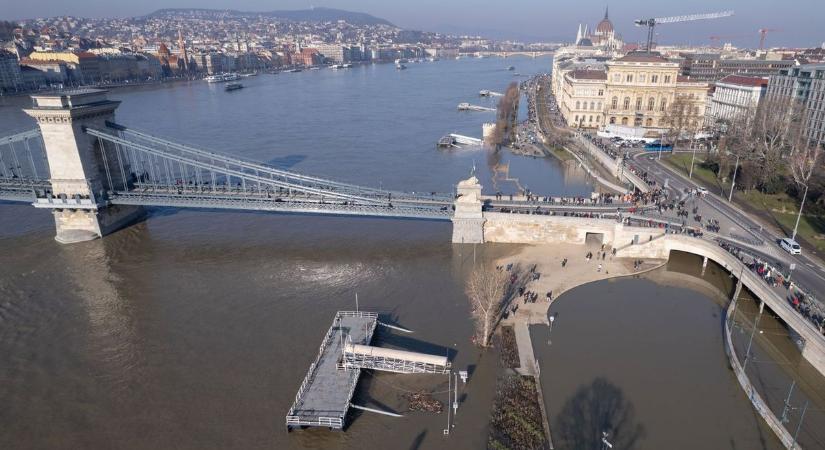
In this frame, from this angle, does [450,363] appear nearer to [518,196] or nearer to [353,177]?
[518,196]

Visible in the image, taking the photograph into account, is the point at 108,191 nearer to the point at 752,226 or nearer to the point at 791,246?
the point at 791,246

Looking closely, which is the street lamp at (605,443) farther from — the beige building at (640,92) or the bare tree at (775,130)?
the beige building at (640,92)

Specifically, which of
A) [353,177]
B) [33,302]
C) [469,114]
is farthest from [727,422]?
[469,114]

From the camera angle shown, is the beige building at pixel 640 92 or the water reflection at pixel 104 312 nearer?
the water reflection at pixel 104 312

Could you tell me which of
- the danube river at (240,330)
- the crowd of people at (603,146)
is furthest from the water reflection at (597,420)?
the crowd of people at (603,146)

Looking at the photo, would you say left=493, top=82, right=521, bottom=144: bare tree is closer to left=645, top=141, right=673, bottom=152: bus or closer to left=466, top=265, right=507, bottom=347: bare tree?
left=645, top=141, right=673, bottom=152: bus
